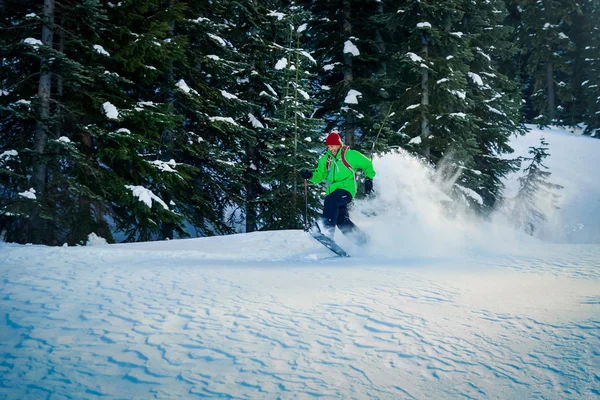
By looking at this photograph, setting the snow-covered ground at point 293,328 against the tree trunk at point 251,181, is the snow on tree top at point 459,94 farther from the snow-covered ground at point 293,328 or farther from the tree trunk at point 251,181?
the snow-covered ground at point 293,328

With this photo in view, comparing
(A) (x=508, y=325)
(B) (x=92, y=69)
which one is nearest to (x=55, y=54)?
(B) (x=92, y=69)

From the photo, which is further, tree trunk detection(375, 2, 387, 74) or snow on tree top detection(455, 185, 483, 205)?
tree trunk detection(375, 2, 387, 74)

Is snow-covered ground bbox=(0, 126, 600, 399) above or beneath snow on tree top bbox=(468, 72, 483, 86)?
beneath

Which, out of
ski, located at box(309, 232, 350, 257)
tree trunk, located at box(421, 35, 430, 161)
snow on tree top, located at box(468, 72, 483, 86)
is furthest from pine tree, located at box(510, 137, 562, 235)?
ski, located at box(309, 232, 350, 257)

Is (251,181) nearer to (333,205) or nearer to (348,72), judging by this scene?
(348,72)

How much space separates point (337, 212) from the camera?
7.28 metres

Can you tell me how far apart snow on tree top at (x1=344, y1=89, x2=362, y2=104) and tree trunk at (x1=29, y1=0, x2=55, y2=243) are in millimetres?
10184

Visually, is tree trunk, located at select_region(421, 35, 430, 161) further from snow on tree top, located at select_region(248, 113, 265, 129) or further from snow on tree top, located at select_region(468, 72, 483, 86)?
snow on tree top, located at select_region(248, 113, 265, 129)

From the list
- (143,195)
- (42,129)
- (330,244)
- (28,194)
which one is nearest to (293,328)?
(330,244)

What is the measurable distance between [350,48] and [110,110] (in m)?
10.2

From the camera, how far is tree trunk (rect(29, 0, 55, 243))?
814cm

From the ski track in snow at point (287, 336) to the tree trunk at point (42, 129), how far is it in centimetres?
429

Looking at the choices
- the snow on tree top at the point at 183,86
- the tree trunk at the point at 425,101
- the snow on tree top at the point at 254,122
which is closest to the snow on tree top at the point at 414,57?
the tree trunk at the point at 425,101

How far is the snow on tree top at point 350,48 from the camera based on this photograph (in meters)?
15.6
